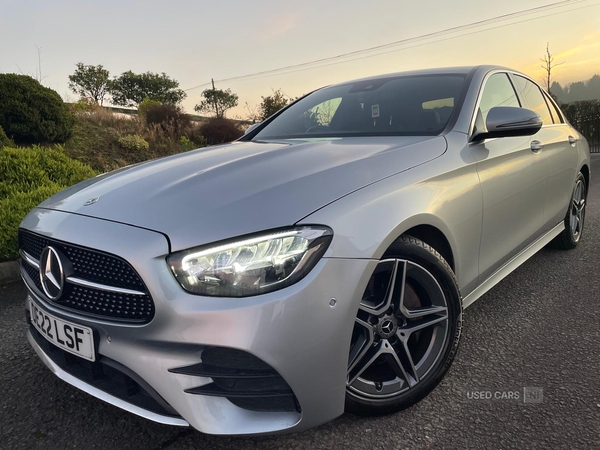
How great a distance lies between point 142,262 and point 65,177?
483 cm

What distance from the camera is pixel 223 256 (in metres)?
1.36

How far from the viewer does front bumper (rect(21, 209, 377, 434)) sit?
1.32 metres

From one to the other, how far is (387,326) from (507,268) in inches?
49.2

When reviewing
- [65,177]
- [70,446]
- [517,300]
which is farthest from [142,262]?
[65,177]

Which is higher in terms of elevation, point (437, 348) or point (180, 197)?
point (180, 197)

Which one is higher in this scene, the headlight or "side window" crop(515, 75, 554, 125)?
"side window" crop(515, 75, 554, 125)

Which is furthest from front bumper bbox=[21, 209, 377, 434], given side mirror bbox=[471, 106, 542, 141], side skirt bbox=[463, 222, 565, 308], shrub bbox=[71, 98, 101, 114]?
shrub bbox=[71, 98, 101, 114]

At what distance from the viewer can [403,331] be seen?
1748 mm

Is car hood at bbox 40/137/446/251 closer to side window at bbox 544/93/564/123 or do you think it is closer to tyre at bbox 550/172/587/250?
side window at bbox 544/93/564/123

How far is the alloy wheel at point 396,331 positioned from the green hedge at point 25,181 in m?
3.38

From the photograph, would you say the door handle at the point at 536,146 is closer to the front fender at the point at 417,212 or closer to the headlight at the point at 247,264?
the front fender at the point at 417,212

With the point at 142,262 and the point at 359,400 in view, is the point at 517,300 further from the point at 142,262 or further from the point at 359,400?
the point at 142,262

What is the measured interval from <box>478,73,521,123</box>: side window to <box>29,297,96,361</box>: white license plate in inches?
82.2

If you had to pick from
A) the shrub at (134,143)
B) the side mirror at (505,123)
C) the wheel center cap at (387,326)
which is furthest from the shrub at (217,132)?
the wheel center cap at (387,326)
